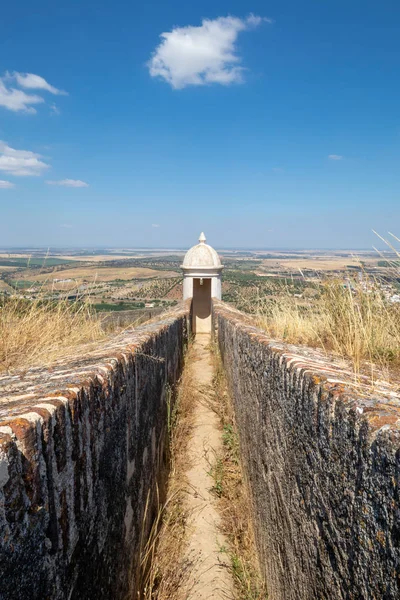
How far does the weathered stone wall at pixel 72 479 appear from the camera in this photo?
3.20 feet

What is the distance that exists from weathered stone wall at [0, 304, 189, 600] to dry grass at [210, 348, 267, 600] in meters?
0.73

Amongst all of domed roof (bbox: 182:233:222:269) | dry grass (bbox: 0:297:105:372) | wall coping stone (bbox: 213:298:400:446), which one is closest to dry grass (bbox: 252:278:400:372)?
wall coping stone (bbox: 213:298:400:446)

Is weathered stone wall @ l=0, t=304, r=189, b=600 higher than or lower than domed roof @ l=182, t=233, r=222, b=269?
lower

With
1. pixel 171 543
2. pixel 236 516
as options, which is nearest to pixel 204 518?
pixel 236 516

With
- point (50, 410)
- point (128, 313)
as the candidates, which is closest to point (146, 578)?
point (50, 410)

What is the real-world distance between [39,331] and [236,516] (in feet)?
8.21

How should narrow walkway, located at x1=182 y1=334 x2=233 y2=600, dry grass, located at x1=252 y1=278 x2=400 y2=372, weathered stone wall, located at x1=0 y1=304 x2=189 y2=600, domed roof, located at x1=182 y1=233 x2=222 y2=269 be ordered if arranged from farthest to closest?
domed roof, located at x1=182 y1=233 x2=222 y2=269
dry grass, located at x1=252 y1=278 x2=400 y2=372
narrow walkway, located at x1=182 y1=334 x2=233 y2=600
weathered stone wall, located at x1=0 y1=304 x2=189 y2=600

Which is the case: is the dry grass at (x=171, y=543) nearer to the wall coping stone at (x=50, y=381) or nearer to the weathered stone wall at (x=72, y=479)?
the weathered stone wall at (x=72, y=479)

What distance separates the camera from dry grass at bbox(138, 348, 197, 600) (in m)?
2.34

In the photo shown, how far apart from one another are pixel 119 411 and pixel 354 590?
1254mm

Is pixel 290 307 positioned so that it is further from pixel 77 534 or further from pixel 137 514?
pixel 77 534

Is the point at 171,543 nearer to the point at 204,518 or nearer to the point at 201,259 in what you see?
the point at 204,518

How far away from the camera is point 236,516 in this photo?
3.09 meters

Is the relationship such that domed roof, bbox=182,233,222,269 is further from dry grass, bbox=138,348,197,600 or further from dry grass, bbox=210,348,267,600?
dry grass, bbox=138,348,197,600
